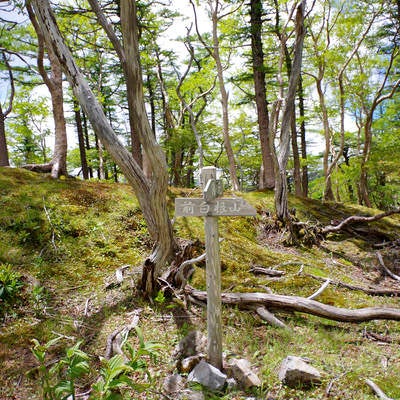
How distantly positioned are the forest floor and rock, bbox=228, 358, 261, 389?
0.31 ft

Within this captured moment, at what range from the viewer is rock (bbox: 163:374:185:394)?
250cm

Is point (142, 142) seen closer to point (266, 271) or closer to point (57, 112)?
point (266, 271)

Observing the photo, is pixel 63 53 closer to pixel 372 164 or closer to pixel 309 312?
pixel 309 312

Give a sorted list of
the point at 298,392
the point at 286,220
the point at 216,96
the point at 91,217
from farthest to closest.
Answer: the point at 216,96 < the point at 286,220 < the point at 91,217 < the point at 298,392

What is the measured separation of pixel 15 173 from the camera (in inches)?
260

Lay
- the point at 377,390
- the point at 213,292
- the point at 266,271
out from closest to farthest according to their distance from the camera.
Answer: the point at 377,390 < the point at 213,292 < the point at 266,271

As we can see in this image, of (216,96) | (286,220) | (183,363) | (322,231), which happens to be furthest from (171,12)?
(183,363)

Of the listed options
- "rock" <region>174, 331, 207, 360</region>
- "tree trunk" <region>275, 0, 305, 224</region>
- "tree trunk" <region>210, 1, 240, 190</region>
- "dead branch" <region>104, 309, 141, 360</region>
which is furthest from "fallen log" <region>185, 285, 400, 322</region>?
"tree trunk" <region>210, 1, 240, 190</region>

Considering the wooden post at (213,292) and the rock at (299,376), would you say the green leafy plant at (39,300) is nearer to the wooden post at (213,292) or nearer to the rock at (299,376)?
the wooden post at (213,292)

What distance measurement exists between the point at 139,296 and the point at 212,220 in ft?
6.37

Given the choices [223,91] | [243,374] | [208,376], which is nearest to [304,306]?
[243,374]

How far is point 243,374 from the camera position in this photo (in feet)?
8.46

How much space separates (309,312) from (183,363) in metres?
1.70

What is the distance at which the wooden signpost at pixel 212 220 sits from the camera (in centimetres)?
264
